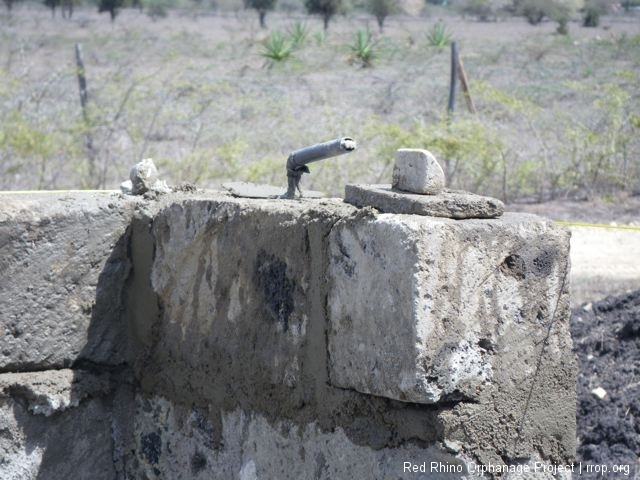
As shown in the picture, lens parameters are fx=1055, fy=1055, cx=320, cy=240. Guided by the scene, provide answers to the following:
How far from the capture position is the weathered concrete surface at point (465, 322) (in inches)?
89.7

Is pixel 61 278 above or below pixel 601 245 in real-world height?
above

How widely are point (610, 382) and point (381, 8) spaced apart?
112ft

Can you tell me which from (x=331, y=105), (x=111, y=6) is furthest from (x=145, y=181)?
(x=111, y=6)

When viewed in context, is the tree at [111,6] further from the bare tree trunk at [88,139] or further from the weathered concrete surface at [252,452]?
the weathered concrete surface at [252,452]

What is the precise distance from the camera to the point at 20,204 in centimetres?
321

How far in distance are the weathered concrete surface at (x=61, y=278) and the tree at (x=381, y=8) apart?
3426cm

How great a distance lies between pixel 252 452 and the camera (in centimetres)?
288

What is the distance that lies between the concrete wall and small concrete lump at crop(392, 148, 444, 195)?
6.1 inches

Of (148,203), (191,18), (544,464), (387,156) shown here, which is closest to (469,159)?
(387,156)

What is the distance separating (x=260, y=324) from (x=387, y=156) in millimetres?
7341

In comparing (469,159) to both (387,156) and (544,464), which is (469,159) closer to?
(387,156)

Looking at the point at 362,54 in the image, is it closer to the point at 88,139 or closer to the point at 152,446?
A: the point at 88,139

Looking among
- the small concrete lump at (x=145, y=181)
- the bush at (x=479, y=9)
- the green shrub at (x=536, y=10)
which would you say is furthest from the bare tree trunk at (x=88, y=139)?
the bush at (x=479, y=9)

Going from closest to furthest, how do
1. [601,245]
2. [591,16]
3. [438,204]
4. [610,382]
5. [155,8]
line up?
[438,204], [610,382], [601,245], [591,16], [155,8]
